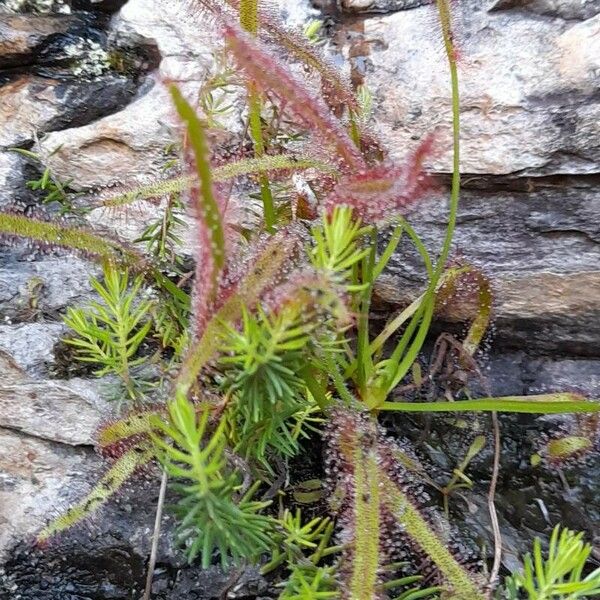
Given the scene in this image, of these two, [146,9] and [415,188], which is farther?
[146,9]

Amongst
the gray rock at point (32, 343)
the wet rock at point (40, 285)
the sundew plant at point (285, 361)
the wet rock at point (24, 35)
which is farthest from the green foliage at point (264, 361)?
the wet rock at point (24, 35)

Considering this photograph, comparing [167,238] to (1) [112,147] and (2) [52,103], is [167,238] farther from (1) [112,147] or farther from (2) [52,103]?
(2) [52,103]

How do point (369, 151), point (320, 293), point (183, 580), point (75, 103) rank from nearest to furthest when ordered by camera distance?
1. point (320, 293)
2. point (183, 580)
3. point (369, 151)
4. point (75, 103)

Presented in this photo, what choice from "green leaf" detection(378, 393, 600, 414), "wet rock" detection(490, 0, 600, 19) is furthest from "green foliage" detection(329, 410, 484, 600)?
"wet rock" detection(490, 0, 600, 19)

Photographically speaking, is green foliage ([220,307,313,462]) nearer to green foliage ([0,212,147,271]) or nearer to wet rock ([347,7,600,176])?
green foliage ([0,212,147,271])

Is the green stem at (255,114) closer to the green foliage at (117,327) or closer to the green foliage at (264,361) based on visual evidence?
the green foliage at (117,327)

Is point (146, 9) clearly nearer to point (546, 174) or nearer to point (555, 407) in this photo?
point (546, 174)

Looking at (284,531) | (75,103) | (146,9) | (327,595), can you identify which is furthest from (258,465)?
(146,9)

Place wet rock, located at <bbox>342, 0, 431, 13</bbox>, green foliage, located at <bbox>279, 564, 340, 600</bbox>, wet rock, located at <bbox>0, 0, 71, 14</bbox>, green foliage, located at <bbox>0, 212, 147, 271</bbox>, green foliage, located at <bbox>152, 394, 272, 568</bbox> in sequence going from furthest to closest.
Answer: wet rock, located at <bbox>0, 0, 71, 14</bbox>, wet rock, located at <bbox>342, 0, 431, 13</bbox>, green foliage, located at <bbox>0, 212, 147, 271</bbox>, green foliage, located at <bbox>279, 564, 340, 600</bbox>, green foliage, located at <bbox>152, 394, 272, 568</bbox>
